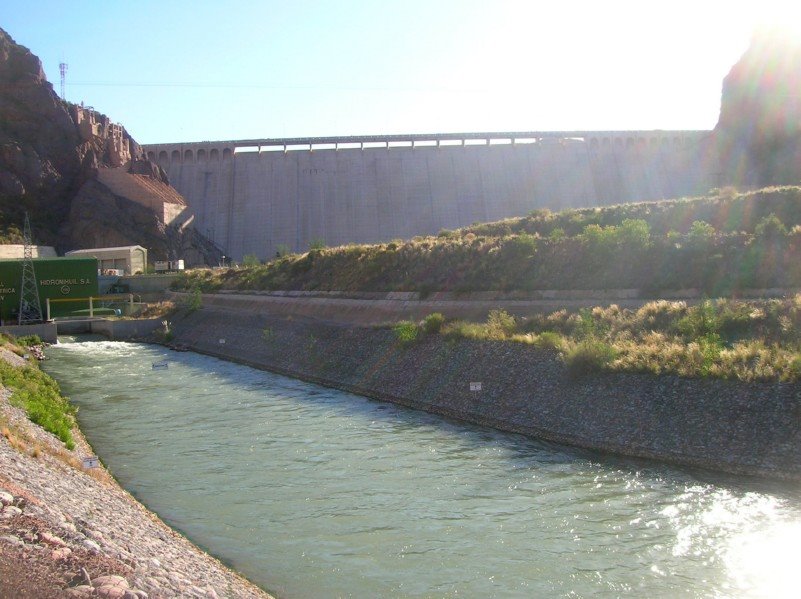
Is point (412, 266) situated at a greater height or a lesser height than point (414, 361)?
greater

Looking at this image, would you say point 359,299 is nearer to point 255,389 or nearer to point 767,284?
point 255,389

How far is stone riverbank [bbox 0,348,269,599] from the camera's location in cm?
689

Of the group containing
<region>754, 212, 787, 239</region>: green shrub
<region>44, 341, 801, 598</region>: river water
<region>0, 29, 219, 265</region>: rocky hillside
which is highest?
<region>0, 29, 219, 265</region>: rocky hillside

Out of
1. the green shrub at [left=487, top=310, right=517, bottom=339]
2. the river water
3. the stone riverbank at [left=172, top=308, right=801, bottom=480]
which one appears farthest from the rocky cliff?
the river water

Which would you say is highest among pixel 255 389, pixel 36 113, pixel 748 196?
pixel 36 113

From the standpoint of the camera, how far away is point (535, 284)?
3133 centimetres

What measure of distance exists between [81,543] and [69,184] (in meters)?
80.4

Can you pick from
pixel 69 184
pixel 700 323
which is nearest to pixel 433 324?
pixel 700 323

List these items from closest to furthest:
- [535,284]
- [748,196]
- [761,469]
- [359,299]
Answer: [761,469]
[535,284]
[748,196]
[359,299]

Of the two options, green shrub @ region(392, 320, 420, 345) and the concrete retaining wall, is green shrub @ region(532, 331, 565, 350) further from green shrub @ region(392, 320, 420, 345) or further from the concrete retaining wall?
the concrete retaining wall

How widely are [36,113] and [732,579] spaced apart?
84.7 meters

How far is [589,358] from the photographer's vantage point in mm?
19938

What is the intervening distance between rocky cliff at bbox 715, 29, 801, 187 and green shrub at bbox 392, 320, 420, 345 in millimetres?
60870

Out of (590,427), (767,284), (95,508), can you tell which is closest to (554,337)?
(590,427)
